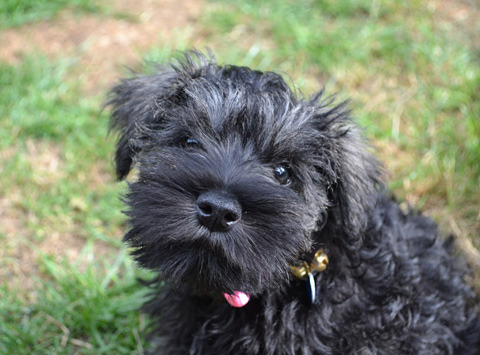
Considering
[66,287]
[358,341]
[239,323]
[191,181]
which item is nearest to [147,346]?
[66,287]

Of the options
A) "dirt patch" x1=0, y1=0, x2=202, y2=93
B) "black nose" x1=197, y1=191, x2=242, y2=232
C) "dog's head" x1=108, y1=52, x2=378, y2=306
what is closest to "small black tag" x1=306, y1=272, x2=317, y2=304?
"dog's head" x1=108, y1=52, x2=378, y2=306

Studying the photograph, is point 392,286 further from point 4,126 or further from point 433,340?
point 4,126

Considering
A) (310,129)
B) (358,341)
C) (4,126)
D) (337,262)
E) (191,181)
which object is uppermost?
(310,129)

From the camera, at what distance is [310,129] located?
A: 3027mm

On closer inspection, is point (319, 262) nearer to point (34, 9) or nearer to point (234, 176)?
point (234, 176)

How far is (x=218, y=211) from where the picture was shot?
8.43ft

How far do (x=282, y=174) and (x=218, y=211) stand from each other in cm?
56

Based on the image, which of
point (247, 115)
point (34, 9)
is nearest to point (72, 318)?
point (247, 115)

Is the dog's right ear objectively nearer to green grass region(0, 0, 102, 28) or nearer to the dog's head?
the dog's head

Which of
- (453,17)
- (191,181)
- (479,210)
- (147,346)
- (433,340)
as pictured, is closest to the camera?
(191,181)

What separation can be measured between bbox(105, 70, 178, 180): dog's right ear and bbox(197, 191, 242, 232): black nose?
79cm

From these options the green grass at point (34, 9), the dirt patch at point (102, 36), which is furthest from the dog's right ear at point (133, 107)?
the green grass at point (34, 9)

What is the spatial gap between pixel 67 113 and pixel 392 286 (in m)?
3.55

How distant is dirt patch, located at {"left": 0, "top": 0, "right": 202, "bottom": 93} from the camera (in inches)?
Result: 240
